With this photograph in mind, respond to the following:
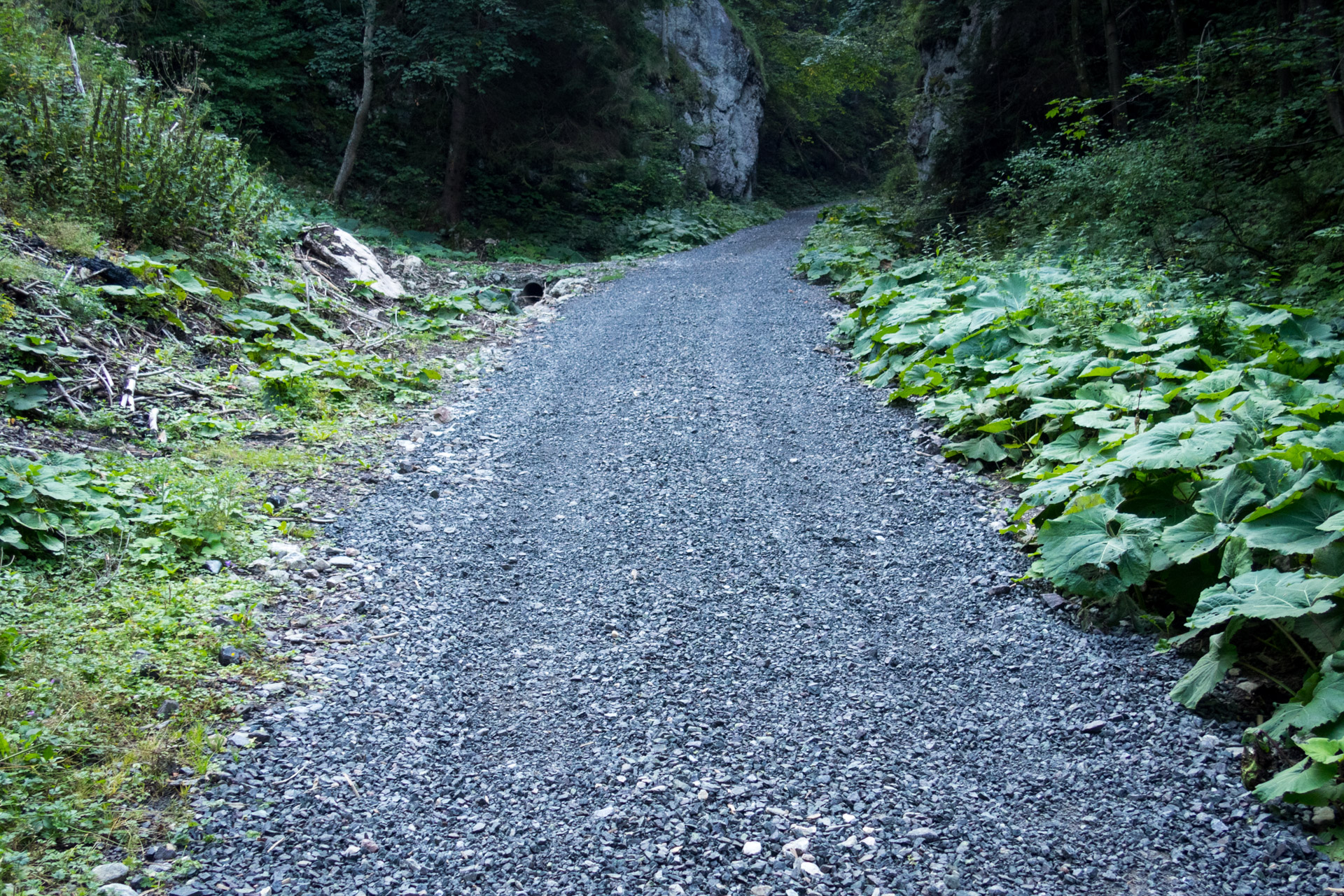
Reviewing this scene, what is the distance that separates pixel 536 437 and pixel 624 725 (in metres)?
3.07

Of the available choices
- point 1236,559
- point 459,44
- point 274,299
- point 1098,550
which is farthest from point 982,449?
point 459,44

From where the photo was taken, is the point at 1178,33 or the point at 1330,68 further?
the point at 1178,33

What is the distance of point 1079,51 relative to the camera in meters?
11.5

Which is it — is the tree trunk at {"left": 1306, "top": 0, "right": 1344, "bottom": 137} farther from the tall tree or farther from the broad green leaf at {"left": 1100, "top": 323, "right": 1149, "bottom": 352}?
the tall tree

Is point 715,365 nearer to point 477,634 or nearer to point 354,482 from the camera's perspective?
point 354,482

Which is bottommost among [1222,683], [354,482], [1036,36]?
[1222,683]

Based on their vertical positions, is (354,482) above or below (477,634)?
above

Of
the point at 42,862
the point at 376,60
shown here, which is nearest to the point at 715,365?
the point at 42,862

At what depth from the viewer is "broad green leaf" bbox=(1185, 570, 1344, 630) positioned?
2238 mm

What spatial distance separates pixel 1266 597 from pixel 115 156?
7.91 meters

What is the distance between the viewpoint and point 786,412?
18.7 feet

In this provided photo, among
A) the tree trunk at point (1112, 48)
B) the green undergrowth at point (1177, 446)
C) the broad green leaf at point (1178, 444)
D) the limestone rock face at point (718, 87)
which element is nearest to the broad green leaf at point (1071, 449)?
the green undergrowth at point (1177, 446)

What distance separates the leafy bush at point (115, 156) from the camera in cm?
607

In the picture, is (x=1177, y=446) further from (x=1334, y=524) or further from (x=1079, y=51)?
(x=1079, y=51)
